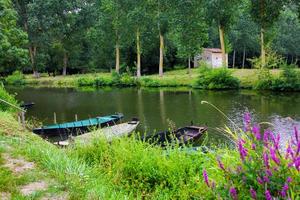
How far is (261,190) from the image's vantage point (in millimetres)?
4785

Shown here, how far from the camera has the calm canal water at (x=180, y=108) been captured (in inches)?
1012

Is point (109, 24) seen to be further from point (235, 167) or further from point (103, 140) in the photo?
point (235, 167)

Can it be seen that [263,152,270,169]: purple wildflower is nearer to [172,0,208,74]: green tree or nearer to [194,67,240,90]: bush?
[194,67,240,90]: bush

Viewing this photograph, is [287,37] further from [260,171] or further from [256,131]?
[260,171]

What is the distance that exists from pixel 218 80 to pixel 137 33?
16.8m

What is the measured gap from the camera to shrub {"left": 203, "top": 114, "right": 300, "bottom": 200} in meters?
4.63

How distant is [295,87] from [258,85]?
411 cm

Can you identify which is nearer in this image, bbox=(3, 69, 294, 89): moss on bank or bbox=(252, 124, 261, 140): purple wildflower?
bbox=(252, 124, 261, 140): purple wildflower

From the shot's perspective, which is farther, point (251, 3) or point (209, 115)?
point (251, 3)

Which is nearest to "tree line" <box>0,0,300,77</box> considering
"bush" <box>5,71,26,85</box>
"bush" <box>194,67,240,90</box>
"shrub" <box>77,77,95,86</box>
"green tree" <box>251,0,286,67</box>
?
"green tree" <box>251,0,286,67</box>

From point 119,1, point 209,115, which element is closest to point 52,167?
point 209,115

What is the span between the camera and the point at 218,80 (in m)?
46.0

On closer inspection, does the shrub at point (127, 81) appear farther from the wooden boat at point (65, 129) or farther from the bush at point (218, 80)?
the wooden boat at point (65, 129)

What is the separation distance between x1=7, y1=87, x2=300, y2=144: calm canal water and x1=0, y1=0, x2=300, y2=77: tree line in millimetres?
8674
